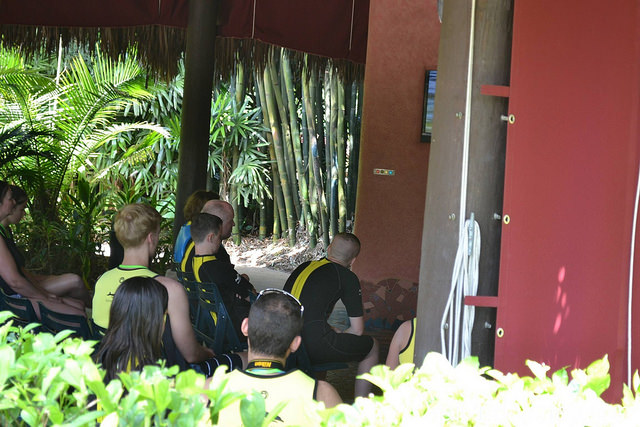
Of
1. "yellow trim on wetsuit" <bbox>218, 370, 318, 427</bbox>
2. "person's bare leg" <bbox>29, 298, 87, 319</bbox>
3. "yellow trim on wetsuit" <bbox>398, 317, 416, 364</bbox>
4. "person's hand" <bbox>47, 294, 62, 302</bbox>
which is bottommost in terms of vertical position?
"person's bare leg" <bbox>29, 298, 87, 319</bbox>

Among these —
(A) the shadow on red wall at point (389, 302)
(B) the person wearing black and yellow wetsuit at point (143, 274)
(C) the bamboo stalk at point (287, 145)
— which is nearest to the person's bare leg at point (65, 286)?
(B) the person wearing black and yellow wetsuit at point (143, 274)

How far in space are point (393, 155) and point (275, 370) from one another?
426 cm

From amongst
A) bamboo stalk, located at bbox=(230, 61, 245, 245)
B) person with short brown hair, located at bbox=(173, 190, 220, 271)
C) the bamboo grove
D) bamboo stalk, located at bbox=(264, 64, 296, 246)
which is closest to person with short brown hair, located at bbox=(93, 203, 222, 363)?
person with short brown hair, located at bbox=(173, 190, 220, 271)

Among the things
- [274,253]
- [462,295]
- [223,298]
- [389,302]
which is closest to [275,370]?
[462,295]

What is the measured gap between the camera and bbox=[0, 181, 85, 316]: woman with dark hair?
394 centimetres

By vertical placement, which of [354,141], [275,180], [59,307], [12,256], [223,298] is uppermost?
[354,141]

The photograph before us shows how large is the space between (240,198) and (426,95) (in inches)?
234

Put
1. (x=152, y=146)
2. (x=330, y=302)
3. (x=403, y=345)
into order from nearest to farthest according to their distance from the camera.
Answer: (x=403, y=345)
(x=330, y=302)
(x=152, y=146)

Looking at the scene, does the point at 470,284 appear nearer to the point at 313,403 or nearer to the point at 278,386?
the point at 278,386

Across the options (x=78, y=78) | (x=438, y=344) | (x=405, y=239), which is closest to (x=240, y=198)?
(x=78, y=78)

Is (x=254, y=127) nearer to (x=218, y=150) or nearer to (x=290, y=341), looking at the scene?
(x=218, y=150)

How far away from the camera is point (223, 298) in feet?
12.6

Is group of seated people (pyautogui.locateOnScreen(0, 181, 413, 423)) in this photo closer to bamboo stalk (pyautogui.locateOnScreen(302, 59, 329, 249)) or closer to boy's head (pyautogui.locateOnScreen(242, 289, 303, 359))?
boy's head (pyautogui.locateOnScreen(242, 289, 303, 359))

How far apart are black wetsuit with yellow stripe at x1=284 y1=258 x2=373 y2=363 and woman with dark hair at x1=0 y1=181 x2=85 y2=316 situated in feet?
4.30
